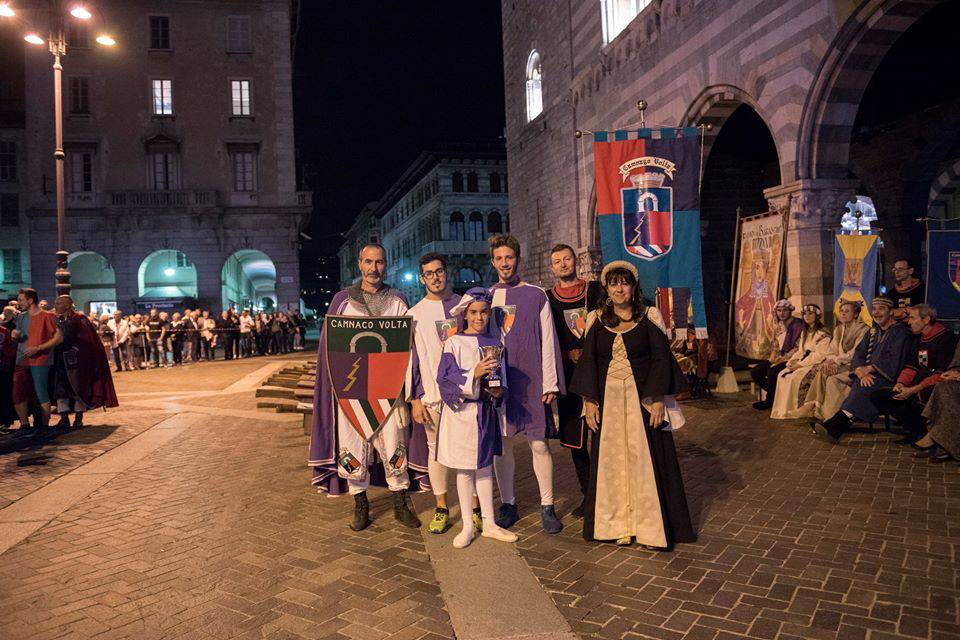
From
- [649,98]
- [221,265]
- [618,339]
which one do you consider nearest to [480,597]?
[618,339]

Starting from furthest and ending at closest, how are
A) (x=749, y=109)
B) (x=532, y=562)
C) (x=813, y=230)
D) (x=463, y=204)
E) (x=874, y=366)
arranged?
(x=463, y=204)
(x=749, y=109)
(x=813, y=230)
(x=874, y=366)
(x=532, y=562)

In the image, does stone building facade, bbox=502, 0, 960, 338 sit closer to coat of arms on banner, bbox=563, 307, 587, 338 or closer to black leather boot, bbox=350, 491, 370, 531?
coat of arms on banner, bbox=563, 307, 587, 338

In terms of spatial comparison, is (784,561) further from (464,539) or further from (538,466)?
(464,539)

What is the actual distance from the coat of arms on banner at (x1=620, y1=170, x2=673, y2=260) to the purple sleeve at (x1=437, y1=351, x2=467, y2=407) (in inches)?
187

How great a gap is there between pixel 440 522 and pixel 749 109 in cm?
1210

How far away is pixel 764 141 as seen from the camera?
621 inches

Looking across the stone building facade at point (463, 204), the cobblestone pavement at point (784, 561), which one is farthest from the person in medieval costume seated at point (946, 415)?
the stone building facade at point (463, 204)

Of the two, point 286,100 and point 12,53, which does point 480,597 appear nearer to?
point 286,100

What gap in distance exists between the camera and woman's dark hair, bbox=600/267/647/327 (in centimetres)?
443

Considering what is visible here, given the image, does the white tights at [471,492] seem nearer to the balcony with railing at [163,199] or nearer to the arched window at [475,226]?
the balcony with railing at [163,199]

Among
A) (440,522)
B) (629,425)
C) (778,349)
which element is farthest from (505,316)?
(778,349)

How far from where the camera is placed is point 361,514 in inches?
197

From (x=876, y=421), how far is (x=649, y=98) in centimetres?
832

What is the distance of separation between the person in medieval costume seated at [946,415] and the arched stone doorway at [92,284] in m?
35.2
